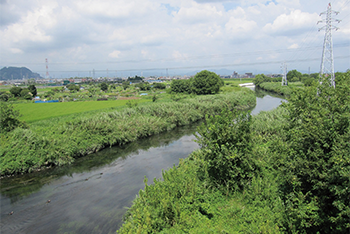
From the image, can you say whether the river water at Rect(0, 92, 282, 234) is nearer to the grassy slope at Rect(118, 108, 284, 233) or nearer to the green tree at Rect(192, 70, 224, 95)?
the grassy slope at Rect(118, 108, 284, 233)

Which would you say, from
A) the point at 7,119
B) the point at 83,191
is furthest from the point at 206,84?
the point at 83,191

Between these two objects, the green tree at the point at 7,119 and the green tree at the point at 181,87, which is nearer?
the green tree at the point at 7,119

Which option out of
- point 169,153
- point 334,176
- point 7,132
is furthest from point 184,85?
point 334,176

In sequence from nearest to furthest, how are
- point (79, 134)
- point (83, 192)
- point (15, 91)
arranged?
point (83, 192) < point (79, 134) < point (15, 91)

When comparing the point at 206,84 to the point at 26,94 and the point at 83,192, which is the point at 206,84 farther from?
the point at 83,192

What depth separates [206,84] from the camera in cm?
6062

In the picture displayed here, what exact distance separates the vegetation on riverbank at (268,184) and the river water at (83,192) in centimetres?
384

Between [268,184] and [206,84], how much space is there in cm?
5211

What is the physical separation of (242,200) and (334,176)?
456 centimetres

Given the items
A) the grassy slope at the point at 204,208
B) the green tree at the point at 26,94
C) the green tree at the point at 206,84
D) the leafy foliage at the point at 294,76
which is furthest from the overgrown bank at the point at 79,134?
the leafy foliage at the point at 294,76

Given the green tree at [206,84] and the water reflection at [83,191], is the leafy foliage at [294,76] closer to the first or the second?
the green tree at [206,84]

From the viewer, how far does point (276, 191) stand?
31.6ft

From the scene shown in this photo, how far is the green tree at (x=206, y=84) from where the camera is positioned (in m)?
60.6

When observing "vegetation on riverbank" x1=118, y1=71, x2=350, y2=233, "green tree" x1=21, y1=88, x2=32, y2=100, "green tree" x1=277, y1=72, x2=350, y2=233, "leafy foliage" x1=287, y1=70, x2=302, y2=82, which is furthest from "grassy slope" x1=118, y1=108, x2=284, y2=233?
"leafy foliage" x1=287, y1=70, x2=302, y2=82
